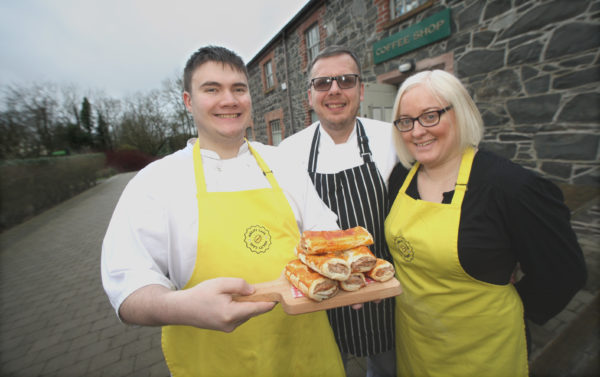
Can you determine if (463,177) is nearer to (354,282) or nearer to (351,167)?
(351,167)

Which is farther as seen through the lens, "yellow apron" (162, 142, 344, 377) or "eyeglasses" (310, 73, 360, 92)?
"eyeglasses" (310, 73, 360, 92)

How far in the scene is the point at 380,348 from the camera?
1.81 meters

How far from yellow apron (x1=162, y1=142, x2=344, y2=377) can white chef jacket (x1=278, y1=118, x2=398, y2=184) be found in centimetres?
65

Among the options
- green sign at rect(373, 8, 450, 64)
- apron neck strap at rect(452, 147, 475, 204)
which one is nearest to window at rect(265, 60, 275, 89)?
green sign at rect(373, 8, 450, 64)

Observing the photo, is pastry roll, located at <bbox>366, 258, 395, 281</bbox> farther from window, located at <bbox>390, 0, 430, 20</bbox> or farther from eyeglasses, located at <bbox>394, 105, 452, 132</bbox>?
window, located at <bbox>390, 0, 430, 20</bbox>

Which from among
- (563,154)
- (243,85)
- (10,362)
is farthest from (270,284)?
(563,154)

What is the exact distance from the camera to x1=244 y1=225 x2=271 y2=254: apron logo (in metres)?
1.27

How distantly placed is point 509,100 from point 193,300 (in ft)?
17.0

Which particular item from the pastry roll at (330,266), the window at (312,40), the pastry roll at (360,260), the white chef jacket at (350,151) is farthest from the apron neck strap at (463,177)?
the window at (312,40)

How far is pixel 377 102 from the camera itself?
534 centimetres

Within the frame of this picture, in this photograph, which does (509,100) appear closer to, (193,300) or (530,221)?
(530,221)

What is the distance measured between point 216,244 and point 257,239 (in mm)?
199

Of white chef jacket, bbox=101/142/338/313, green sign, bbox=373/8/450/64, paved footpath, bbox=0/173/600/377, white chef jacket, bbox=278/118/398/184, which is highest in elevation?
green sign, bbox=373/8/450/64

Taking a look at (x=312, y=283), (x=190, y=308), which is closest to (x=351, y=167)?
(x=312, y=283)
